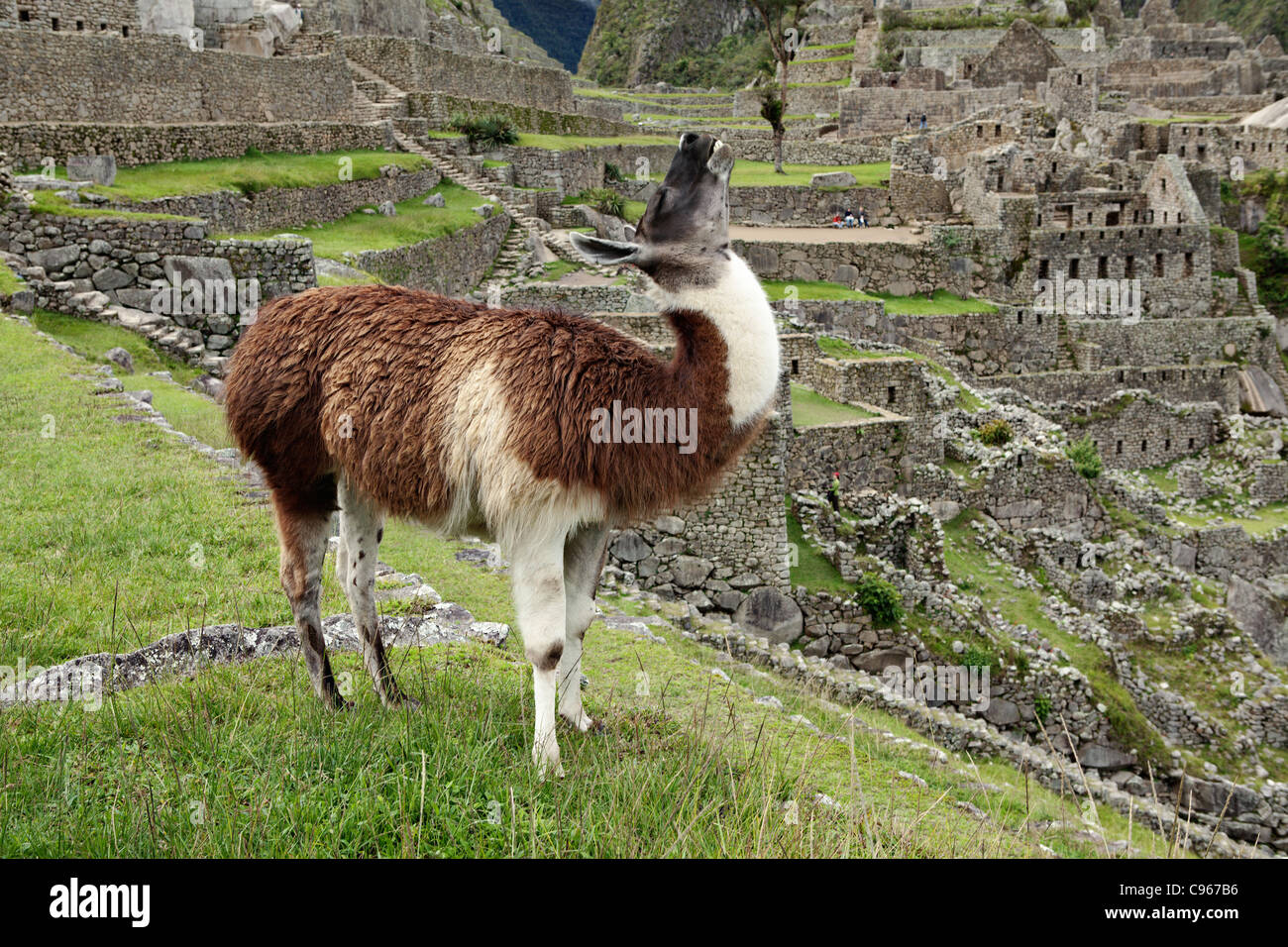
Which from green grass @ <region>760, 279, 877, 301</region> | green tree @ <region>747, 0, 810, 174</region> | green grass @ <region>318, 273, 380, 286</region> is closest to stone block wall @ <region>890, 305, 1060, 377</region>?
green grass @ <region>760, 279, 877, 301</region>

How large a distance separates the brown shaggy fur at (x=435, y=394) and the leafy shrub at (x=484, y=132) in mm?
26211

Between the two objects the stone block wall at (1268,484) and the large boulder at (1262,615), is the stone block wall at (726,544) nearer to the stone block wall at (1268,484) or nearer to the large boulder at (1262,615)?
the large boulder at (1262,615)

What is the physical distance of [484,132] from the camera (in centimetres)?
2892

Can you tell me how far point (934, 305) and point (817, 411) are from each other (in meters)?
13.5

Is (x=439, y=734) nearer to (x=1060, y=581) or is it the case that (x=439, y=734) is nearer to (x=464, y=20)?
(x=1060, y=581)

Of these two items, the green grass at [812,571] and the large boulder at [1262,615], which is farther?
the large boulder at [1262,615]

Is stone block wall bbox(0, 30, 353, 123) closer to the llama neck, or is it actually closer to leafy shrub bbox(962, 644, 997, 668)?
leafy shrub bbox(962, 644, 997, 668)

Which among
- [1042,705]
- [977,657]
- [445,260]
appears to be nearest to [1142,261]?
[445,260]

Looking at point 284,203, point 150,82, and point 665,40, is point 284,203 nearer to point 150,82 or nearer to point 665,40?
point 150,82

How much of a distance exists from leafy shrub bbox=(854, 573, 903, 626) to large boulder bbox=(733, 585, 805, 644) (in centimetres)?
80

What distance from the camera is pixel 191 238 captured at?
14195 millimetres

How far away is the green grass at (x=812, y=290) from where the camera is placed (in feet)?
82.5

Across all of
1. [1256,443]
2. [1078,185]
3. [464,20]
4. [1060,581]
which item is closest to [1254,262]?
[1078,185]

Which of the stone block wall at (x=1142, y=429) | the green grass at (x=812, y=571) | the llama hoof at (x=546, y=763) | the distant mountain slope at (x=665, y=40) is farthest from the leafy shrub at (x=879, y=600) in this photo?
the distant mountain slope at (x=665, y=40)
